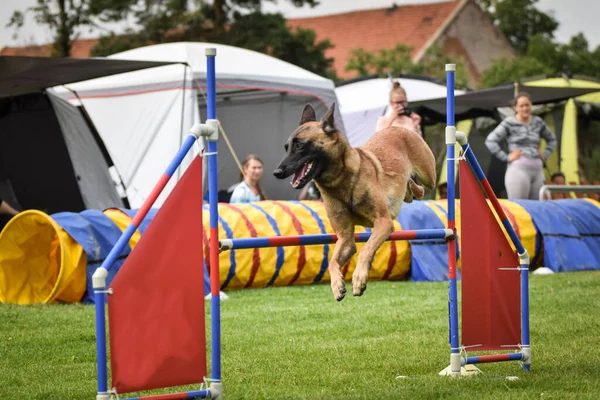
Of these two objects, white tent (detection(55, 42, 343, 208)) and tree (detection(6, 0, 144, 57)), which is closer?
white tent (detection(55, 42, 343, 208))

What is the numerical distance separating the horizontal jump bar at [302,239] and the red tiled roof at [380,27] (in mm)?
36990

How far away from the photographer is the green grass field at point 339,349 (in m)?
4.66

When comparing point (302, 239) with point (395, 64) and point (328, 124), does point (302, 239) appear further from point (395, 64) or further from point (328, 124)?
point (395, 64)

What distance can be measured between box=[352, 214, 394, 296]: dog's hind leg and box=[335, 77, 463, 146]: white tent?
12009 mm

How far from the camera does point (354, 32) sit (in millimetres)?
45375

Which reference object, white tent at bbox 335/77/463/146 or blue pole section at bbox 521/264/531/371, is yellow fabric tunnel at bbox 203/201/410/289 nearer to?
blue pole section at bbox 521/264/531/371

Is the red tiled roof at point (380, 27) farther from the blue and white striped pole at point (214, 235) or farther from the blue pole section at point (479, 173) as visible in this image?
the blue and white striped pole at point (214, 235)

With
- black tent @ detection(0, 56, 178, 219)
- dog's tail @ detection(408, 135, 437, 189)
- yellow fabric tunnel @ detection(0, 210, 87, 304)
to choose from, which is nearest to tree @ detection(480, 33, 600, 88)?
black tent @ detection(0, 56, 178, 219)

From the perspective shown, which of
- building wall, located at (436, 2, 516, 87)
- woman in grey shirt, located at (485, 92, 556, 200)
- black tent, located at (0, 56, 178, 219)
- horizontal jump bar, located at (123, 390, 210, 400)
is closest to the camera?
horizontal jump bar, located at (123, 390, 210, 400)

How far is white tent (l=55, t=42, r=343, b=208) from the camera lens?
12.7 metres

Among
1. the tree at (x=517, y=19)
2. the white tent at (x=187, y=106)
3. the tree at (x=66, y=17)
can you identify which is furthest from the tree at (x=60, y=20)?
the tree at (x=517, y=19)

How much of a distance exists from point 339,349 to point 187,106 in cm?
721

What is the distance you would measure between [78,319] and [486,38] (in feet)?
126

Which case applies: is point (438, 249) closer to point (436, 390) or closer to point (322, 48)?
point (436, 390)
